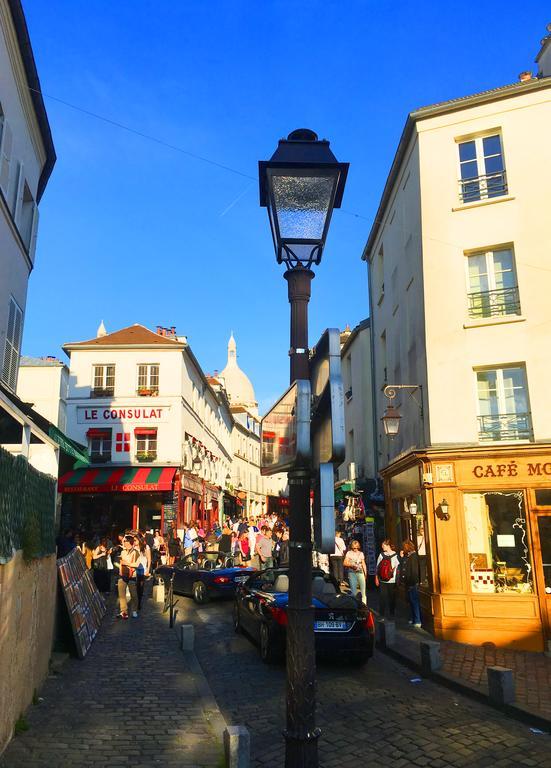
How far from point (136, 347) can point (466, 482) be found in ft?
76.4

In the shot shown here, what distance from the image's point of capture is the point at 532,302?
514 inches

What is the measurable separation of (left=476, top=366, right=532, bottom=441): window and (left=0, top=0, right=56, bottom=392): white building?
32.7 ft

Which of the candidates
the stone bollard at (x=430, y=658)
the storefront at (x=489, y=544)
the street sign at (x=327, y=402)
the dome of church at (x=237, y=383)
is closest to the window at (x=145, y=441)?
the storefront at (x=489, y=544)

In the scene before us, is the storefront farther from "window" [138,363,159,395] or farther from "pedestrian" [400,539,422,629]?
"window" [138,363,159,395]

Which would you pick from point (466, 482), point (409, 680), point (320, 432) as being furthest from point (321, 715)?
point (466, 482)

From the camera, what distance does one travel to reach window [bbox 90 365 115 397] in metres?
32.1

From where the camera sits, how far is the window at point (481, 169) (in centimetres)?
1401

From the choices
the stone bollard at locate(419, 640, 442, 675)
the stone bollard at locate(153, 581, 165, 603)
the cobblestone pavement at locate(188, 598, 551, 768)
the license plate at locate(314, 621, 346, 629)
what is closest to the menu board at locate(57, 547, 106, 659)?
the cobblestone pavement at locate(188, 598, 551, 768)

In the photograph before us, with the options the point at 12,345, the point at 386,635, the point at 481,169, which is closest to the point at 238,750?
the point at 386,635

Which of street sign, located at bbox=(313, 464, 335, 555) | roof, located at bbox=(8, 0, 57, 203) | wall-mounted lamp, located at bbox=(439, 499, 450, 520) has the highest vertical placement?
roof, located at bbox=(8, 0, 57, 203)

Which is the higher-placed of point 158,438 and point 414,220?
point 414,220

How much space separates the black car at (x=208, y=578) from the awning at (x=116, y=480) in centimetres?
1225

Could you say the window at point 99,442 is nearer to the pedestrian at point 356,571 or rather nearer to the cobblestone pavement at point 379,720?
the pedestrian at point 356,571

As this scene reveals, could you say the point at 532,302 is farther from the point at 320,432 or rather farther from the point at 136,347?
the point at 136,347
